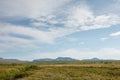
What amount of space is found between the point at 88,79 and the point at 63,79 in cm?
434

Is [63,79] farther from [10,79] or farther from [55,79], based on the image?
[10,79]

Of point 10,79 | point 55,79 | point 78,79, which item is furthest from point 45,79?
point 10,79

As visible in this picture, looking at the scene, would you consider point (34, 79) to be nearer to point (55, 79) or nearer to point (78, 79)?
point (55, 79)

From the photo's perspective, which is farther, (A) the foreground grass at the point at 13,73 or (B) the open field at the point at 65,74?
(A) the foreground grass at the point at 13,73

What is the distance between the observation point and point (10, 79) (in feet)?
165

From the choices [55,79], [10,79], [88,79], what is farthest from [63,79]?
[10,79]

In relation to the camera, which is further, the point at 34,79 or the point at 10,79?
the point at 10,79

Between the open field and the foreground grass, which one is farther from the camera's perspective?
the foreground grass

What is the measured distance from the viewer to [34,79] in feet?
147

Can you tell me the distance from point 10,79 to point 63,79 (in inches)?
520

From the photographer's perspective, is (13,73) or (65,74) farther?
(13,73)

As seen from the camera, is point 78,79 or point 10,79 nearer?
point 78,79

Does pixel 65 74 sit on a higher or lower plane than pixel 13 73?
lower

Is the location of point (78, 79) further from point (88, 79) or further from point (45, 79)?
point (45, 79)
